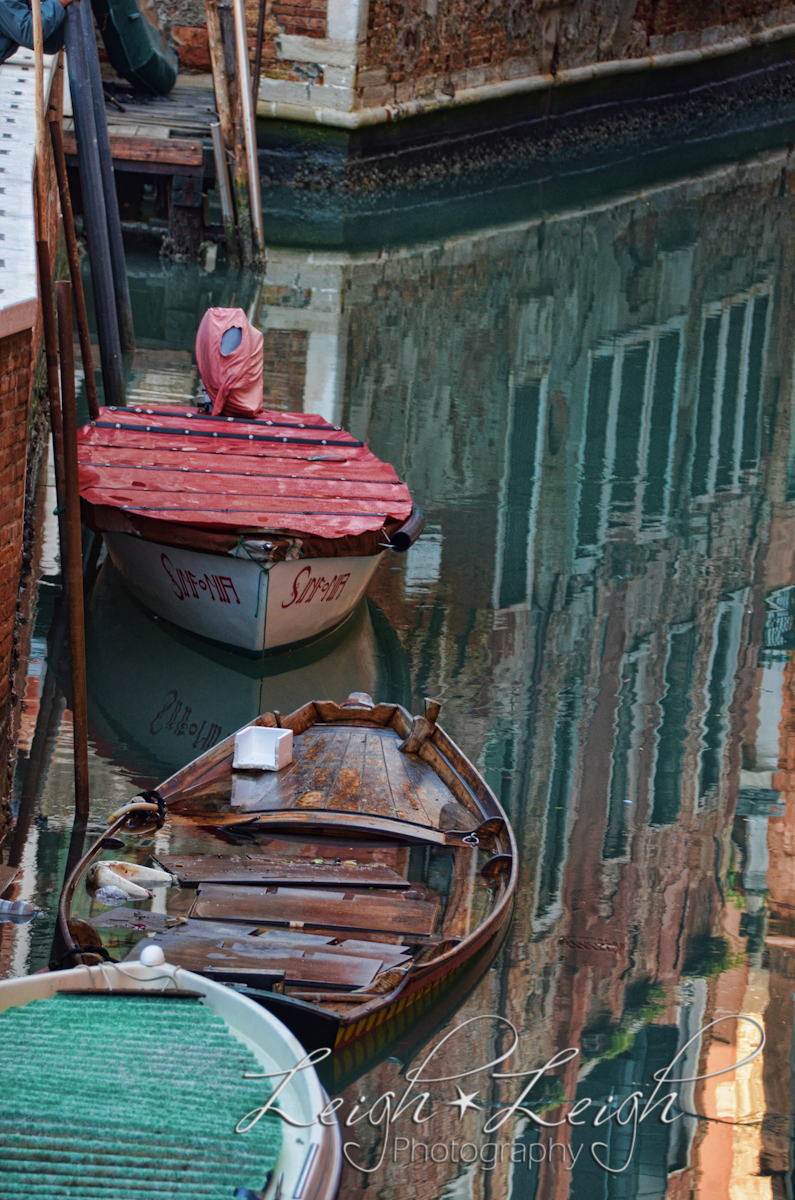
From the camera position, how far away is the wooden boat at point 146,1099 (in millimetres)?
3068

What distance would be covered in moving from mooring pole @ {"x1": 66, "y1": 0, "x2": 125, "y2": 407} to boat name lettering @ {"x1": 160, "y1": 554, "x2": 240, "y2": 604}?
3038 millimetres

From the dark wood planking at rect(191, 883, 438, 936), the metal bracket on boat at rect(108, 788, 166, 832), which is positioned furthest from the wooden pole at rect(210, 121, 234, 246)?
the dark wood planking at rect(191, 883, 438, 936)

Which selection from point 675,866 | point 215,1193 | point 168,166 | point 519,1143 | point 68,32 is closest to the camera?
point 215,1193

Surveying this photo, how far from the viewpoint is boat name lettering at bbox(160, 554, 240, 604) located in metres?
6.70

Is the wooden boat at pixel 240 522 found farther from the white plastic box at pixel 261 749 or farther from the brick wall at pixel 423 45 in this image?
the brick wall at pixel 423 45

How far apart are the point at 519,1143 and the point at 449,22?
18891 millimetres

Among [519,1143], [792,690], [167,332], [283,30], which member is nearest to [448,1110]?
[519,1143]

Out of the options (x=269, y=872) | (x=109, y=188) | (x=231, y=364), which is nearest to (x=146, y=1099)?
(x=269, y=872)

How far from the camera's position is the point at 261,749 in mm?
5473

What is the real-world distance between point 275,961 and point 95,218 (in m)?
6.89

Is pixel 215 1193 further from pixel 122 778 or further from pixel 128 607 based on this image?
pixel 128 607

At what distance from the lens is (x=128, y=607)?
7.59m

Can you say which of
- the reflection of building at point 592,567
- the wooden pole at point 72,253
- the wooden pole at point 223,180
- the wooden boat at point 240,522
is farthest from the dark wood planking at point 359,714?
the wooden pole at point 223,180

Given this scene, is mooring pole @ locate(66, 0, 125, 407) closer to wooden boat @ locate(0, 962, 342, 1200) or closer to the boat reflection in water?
the boat reflection in water
